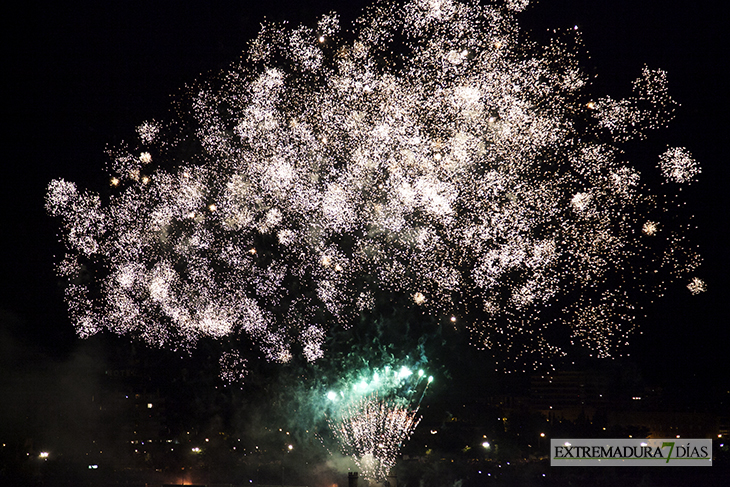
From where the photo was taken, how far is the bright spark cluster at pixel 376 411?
14.1m

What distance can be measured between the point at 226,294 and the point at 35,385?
13.6 metres

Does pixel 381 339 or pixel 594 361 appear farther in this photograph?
pixel 594 361

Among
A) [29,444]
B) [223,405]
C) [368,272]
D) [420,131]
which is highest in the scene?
[420,131]

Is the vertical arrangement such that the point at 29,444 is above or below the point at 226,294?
below

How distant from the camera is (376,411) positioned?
559 inches

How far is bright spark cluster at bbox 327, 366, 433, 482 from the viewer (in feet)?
46.4

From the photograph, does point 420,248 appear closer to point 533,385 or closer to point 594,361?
point 594,361

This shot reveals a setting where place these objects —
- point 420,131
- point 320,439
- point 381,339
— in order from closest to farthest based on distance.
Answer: point 420,131 < point 381,339 < point 320,439

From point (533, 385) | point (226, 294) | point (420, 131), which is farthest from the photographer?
point (533, 385)

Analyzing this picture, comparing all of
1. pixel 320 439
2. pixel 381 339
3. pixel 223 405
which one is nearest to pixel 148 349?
pixel 223 405

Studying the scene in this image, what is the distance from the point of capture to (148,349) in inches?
885

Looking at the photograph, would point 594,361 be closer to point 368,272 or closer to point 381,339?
point 381,339

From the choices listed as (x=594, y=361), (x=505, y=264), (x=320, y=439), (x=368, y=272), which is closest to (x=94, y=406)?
(x=320, y=439)

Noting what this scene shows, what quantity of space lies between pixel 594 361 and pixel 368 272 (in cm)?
2485
